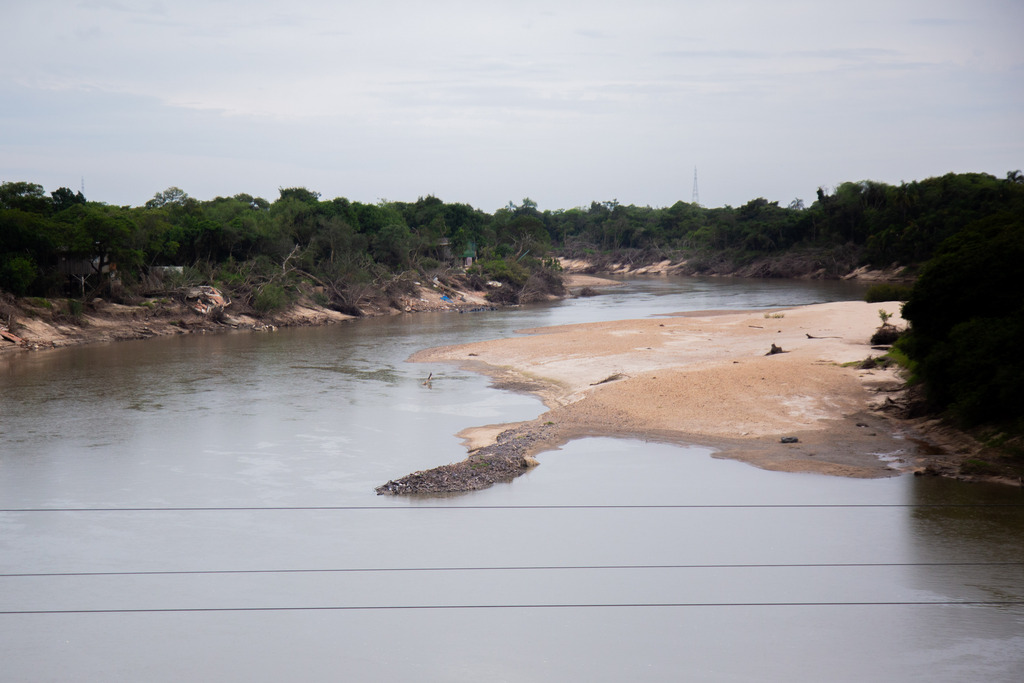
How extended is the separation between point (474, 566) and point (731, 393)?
10.5 meters

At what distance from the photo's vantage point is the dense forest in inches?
631

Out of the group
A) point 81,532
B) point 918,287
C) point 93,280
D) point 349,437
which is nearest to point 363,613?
point 81,532

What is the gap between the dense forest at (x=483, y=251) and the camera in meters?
16.0

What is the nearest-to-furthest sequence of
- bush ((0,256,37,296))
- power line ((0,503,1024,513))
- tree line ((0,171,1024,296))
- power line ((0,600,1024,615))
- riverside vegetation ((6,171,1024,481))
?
power line ((0,600,1024,615)) < power line ((0,503,1024,513)) < riverside vegetation ((6,171,1024,481)) < bush ((0,256,37,296)) < tree line ((0,171,1024,296))

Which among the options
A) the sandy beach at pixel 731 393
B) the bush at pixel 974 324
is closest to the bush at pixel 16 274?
the sandy beach at pixel 731 393

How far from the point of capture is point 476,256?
72000 mm

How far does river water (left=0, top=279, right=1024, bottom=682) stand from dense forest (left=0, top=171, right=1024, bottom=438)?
4.42 meters

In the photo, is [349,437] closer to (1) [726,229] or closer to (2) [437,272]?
(2) [437,272]

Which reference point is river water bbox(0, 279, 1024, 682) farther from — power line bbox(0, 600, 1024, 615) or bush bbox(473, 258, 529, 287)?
bush bbox(473, 258, 529, 287)

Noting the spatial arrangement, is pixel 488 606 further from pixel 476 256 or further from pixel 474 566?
pixel 476 256

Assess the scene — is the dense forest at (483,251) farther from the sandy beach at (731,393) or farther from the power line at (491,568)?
the power line at (491,568)

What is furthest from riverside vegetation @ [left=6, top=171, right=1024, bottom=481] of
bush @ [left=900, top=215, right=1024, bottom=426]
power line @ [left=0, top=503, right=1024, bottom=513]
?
power line @ [left=0, top=503, right=1024, bottom=513]

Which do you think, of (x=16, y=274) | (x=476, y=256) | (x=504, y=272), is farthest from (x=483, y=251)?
(x=16, y=274)

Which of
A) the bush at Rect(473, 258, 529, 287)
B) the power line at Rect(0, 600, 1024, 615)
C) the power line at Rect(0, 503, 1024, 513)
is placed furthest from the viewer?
the bush at Rect(473, 258, 529, 287)
